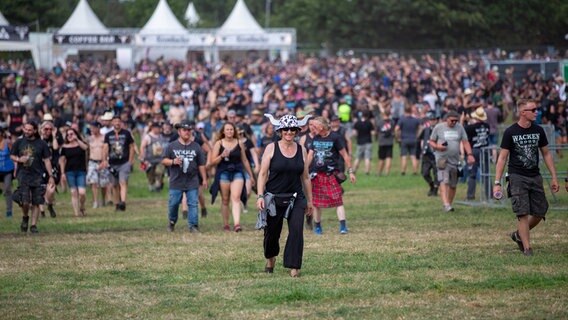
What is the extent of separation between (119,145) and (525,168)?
11309mm

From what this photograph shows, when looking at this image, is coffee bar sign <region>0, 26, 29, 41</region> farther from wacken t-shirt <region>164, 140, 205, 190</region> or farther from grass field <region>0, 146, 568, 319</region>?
wacken t-shirt <region>164, 140, 205, 190</region>

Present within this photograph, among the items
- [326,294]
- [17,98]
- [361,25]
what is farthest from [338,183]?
[361,25]

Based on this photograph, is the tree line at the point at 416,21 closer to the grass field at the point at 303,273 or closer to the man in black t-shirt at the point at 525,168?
the grass field at the point at 303,273

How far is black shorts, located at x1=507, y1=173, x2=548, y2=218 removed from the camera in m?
13.4

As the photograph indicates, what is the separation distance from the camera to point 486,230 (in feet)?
55.3

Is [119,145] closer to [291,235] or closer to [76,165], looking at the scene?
[76,165]

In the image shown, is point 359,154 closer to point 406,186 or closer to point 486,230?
point 406,186

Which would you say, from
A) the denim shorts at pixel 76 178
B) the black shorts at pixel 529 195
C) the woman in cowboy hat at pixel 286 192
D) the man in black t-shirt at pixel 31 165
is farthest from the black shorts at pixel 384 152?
the woman in cowboy hat at pixel 286 192

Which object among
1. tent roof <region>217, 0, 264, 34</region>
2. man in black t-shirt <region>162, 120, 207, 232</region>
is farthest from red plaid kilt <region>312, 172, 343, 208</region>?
tent roof <region>217, 0, 264, 34</region>

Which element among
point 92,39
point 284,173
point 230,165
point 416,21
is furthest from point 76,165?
point 416,21

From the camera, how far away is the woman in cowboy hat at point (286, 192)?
12422mm

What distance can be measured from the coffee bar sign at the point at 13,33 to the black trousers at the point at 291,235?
31976 millimetres

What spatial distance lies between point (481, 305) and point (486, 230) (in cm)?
673

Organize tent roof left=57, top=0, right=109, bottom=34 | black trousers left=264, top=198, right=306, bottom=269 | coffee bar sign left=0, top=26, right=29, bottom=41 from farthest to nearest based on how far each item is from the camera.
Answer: tent roof left=57, top=0, right=109, bottom=34
coffee bar sign left=0, top=26, right=29, bottom=41
black trousers left=264, top=198, right=306, bottom=269
